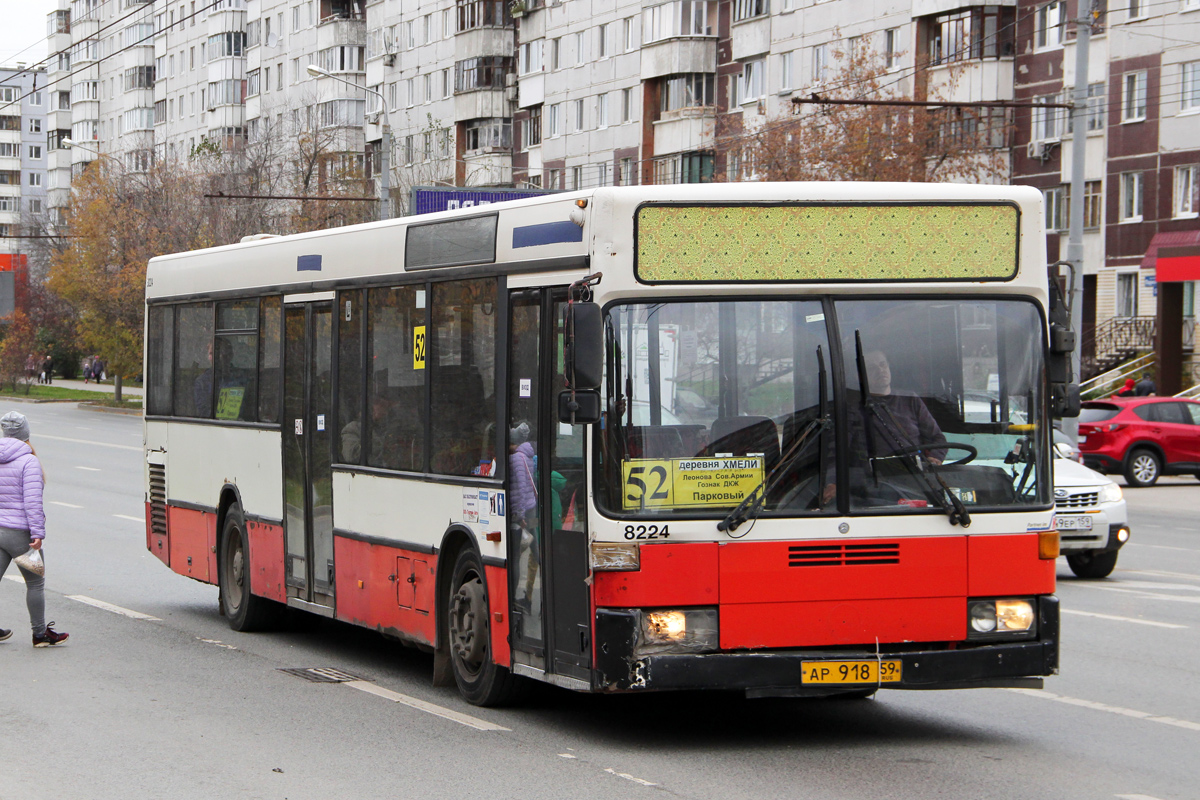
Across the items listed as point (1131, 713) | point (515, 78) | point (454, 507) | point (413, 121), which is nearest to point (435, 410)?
point (454, 507)

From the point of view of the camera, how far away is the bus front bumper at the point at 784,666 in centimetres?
815

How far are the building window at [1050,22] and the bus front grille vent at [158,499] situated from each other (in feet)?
129

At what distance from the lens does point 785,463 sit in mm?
8297

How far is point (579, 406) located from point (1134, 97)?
44500 millimetres

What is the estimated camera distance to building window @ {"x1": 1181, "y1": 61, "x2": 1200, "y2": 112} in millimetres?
47344

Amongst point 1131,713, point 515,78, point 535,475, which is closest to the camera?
point 535,475

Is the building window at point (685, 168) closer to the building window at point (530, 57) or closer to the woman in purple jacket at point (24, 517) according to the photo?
the building window at point (530, 57)

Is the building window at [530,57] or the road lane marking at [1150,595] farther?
the building window at [530,57]

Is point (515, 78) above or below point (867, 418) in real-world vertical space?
above

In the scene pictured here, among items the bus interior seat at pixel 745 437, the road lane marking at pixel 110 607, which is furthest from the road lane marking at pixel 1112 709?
the road lane marking at pixel 110 607

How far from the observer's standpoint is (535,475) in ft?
29.5

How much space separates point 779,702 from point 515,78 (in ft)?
222

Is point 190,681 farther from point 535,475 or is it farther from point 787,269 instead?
point 787,269

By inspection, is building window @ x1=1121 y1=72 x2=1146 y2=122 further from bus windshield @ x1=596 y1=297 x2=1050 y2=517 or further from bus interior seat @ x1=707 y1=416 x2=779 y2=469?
bus interior seat @ x1=707 y1=416 x2=779 y2=469
